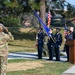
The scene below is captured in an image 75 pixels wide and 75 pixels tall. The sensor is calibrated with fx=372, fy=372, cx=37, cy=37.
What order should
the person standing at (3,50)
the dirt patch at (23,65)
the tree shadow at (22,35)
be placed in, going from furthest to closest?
the tree shadow at (22,35), the dirt patch at (23,65), the person standing at (3,50)

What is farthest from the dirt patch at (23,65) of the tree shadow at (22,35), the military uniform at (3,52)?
the tree shadow at (22,35)

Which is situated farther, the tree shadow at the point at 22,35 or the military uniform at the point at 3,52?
the tree shadow at the point at 22,35

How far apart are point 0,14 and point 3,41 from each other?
31.1 m

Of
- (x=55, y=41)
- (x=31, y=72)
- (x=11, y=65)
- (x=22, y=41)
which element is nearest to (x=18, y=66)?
(x=11, y=65)

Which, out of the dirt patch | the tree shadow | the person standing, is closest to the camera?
the person standing

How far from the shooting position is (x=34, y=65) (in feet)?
50.6

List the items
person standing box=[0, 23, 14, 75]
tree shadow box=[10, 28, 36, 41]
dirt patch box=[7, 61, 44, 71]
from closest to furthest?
person standing box=[0, 23, 14, 75] < dirt patch box=[7, 61, 44, 71] < tree shadow box=[10, 28, 36, 41]

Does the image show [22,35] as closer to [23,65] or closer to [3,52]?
[23,65]

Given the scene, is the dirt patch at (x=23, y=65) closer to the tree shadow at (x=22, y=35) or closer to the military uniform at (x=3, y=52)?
the military uniform at (x=3, y=52)

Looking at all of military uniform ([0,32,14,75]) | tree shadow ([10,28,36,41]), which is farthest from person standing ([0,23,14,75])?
tree shadow ([10,28,36,41])

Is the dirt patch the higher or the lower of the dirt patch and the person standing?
the lower

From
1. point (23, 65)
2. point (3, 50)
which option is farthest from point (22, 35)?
point (3, 50)

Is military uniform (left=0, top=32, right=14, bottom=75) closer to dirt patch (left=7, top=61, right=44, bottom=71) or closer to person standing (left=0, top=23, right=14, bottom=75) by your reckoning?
person standing (left=0, top=23, right=14, bottom=75)

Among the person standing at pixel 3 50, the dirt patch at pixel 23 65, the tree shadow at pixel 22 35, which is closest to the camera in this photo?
the person standing at pixel 3 50
